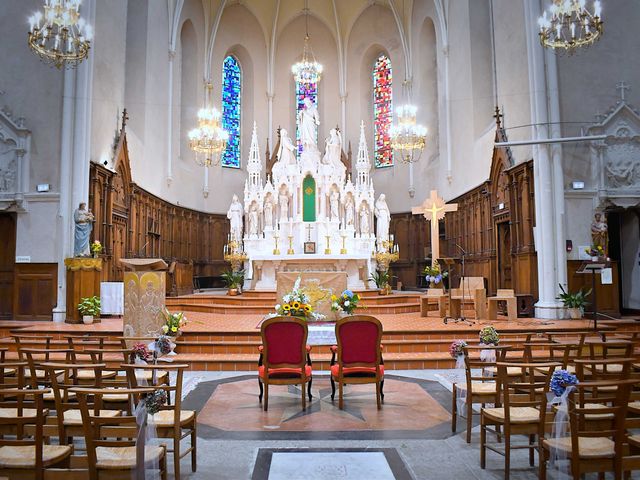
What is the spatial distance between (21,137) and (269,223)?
7.37 meters

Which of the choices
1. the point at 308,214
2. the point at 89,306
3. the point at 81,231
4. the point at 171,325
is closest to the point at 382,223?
the point at 308,214

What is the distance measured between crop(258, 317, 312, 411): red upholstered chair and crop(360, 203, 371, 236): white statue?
427 inches

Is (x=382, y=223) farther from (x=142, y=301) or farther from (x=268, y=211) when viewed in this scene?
(x=142, y=301)

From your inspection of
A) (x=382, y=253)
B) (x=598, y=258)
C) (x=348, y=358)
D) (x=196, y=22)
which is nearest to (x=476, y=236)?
(x=382, y=253)

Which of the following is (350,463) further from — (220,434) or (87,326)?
(87,326)

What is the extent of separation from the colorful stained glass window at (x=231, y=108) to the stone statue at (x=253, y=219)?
5.86 m

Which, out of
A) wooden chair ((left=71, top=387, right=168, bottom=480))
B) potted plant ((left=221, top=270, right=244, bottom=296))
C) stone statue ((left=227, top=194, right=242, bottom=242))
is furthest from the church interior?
stone statue ((left=227, top=194, right=242, bottom=242))

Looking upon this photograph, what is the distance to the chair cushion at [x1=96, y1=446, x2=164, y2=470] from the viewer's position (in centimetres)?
323

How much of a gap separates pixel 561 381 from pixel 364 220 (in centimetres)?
1349

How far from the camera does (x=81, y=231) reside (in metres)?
11.5

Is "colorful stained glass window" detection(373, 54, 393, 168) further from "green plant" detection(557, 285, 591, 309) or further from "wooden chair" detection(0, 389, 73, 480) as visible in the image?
"wooden chair" detection(0, 389, 73, 480)

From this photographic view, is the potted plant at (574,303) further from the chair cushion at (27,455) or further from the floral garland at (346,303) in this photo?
the chair cushion at (27,455)

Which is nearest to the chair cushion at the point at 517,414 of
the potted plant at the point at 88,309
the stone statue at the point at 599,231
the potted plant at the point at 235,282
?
the stone statue at the point at 599,231

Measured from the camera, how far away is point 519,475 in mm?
3990
